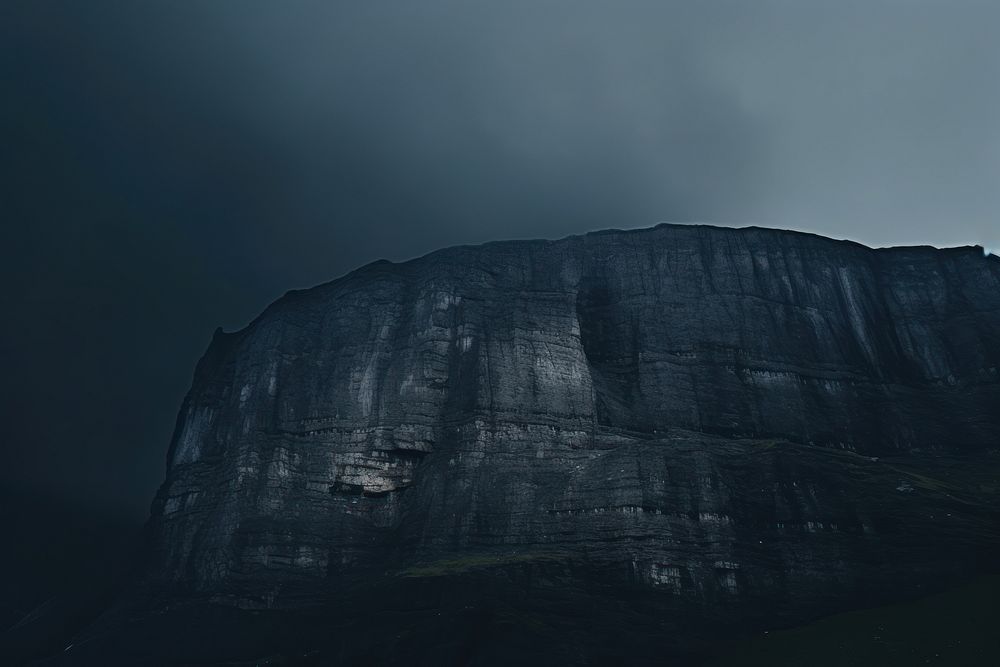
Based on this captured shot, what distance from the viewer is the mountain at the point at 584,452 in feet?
207

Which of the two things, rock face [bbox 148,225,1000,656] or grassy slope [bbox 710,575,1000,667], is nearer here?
grassy slope [bbox 710,575,1000,667]

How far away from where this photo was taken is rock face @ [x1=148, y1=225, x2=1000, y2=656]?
66.2 metres

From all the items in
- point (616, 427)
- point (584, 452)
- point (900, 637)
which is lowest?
point (900, 637)

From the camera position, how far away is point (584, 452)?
262 ft

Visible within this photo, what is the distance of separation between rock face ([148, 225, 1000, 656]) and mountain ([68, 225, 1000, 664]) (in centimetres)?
26

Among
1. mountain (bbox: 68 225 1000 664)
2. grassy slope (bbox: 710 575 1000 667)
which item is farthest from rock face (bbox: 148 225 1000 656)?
grassy slope (bbox: 710 575 1000 667)

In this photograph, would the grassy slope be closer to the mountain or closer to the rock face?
the mountain

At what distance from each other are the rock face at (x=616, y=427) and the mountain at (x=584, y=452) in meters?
0.26

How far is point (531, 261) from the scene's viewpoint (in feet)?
327

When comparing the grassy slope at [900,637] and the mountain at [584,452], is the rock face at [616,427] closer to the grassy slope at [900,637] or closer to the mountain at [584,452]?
the mountain at [584,452]

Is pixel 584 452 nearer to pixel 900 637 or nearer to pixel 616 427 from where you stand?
pixel 616 427

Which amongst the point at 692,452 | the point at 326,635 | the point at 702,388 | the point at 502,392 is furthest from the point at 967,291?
the point at 326,635

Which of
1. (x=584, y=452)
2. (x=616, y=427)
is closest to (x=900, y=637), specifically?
(x=584, y=452)

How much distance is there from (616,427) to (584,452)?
18.8 ft
